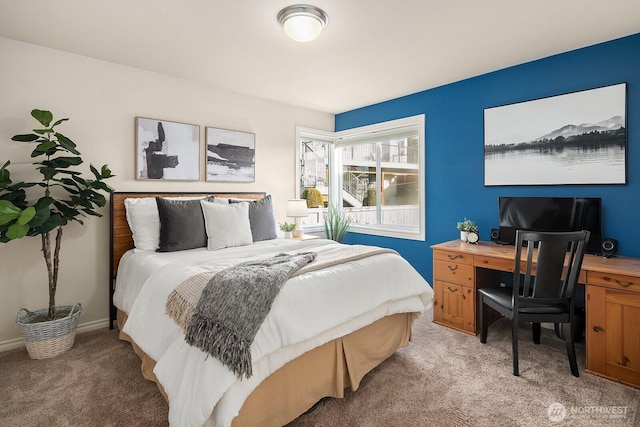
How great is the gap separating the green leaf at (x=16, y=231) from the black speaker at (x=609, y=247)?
4.32m

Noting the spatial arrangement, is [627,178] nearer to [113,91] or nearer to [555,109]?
[555,109]

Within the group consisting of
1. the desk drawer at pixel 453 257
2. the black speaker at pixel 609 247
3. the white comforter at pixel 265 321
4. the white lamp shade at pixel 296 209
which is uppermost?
the white lamp shade at pixel 296 209

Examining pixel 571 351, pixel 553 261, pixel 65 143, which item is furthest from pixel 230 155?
pixel 571 351

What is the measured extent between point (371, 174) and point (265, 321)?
364cm

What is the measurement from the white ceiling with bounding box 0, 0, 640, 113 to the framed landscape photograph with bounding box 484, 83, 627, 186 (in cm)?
47

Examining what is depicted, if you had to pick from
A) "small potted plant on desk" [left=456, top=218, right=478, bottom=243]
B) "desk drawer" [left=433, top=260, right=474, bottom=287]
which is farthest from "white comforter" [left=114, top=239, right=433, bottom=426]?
"small potted plant on desk" [left=456, top=218, right=478, bottom=243]

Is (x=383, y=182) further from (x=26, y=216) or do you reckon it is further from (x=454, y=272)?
(x=26, y=216)

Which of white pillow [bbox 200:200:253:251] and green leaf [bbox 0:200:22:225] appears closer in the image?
green leaf [bbox 0:200:22:225]

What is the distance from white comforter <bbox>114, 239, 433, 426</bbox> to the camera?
4.56ft

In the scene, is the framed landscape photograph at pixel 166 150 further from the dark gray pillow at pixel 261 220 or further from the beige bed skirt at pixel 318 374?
the beige bed skirt at pixel 318 374

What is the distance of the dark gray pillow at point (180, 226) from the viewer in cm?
285

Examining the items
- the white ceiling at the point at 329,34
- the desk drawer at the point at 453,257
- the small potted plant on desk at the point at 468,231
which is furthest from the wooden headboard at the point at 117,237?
the small potted plant on desk at the point at 468,231

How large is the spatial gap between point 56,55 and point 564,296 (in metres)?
4.55

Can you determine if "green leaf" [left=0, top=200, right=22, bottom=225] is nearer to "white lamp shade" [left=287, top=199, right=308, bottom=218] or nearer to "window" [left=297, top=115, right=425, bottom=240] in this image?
"white lamp shade" [left=287, top=199, right=308, bottom=218]
